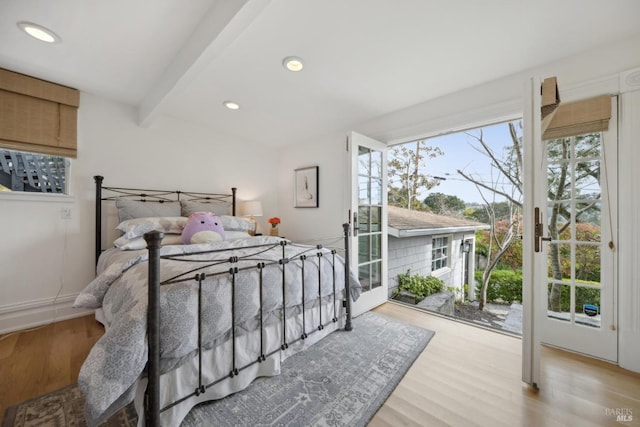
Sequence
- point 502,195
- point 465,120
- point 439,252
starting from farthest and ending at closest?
1. point 439,252
2. point 502,195
3. point 465,120

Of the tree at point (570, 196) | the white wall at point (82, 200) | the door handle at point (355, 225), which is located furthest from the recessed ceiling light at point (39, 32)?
the tree at point (570, 196)

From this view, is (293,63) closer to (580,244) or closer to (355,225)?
(355,225)

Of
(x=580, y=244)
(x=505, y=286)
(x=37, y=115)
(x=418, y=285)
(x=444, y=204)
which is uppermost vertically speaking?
(x=37, y=115)

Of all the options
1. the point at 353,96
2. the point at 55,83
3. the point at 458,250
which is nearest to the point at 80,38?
the point at 55,83

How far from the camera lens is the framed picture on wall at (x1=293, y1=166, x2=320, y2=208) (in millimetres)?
3564

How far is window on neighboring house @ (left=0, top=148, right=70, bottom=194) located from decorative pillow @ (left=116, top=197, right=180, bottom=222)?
1.77 feet

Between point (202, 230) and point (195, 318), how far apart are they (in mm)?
1291

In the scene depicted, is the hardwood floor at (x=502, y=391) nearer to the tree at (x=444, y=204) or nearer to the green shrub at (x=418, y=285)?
the green shrub at (x=418, y=285)

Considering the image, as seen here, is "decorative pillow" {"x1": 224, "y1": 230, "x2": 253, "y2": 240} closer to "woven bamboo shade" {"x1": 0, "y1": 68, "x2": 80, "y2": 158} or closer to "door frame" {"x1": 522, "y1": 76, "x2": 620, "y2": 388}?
"woven bamboo shade" {"x1": 0, "y1": 68, "x2": 80, "y2": 158}

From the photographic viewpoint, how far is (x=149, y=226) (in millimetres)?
2287

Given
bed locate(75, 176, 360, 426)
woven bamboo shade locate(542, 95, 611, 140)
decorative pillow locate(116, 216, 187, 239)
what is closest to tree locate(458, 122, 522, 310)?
woven bamboo shade locate(542, 95, 611, 140)

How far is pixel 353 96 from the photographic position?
2.56 metres

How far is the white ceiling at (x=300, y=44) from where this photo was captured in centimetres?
151

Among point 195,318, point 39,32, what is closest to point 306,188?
point 195,318
